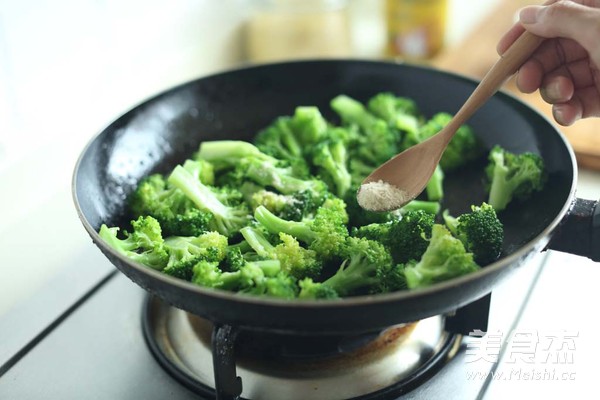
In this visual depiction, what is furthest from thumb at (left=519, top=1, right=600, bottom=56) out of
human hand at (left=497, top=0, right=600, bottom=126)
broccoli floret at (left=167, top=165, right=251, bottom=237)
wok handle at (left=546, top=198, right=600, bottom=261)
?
broccoli floret at (left=167, top=165, right=251, bottom=237)

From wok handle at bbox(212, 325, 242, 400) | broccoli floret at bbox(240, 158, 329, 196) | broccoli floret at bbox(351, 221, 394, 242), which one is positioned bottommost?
wok handle at bbox(212, 325, 242, 400)

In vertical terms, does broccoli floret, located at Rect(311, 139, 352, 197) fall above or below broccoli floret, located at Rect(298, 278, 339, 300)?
above

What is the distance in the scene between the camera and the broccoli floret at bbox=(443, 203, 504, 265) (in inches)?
39.0

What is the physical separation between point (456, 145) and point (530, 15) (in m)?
0.35

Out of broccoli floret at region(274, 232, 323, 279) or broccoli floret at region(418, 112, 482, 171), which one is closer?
broccoli floret at region(274, 232, 323, 279)

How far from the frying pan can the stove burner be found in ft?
0.66

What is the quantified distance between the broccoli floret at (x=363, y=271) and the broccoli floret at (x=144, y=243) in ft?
0.81

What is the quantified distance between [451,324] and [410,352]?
0.28 ft

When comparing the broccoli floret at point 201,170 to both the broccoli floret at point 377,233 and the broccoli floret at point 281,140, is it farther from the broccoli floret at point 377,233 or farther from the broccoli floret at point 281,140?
the broccoli floret at point 377,233

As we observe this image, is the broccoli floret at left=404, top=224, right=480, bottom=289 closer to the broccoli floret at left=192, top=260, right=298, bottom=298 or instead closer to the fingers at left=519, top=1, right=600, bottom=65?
the broccoli floret at left=192, top=260, right=298, bottom=298

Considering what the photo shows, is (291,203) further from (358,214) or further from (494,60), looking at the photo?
(494,60)

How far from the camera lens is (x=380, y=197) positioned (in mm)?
1066

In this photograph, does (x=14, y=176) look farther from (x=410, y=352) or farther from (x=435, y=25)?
(x=435, y=25)

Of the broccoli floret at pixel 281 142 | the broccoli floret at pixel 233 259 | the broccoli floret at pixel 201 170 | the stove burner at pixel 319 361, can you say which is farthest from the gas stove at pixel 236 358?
the broccoli floret at pixel 281 142
